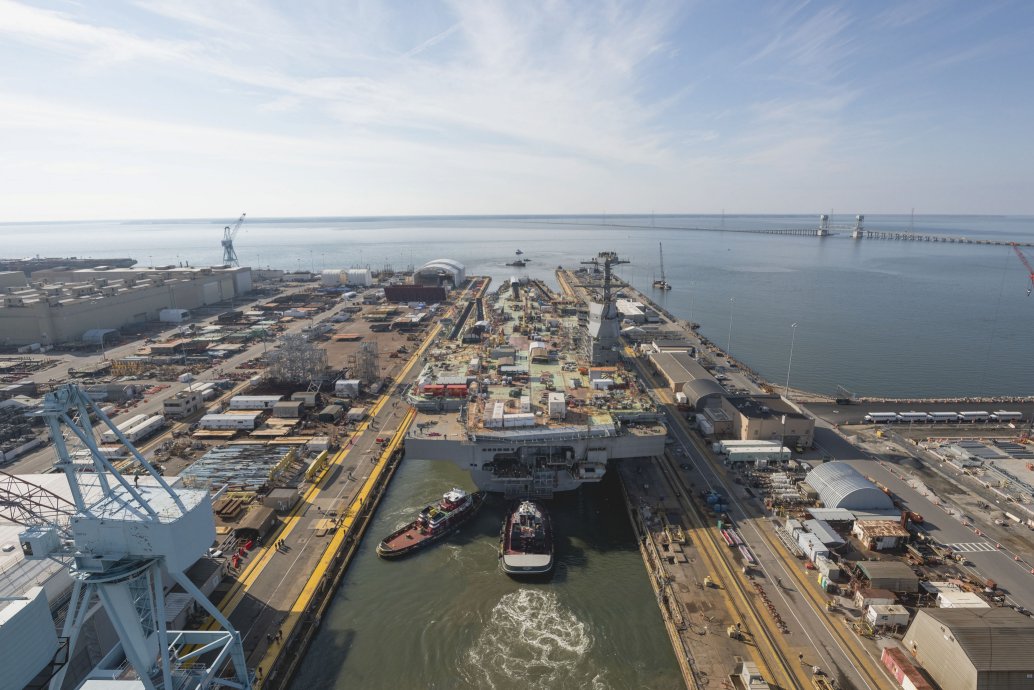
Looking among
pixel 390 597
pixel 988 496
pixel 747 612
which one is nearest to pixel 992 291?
pixel 988 496

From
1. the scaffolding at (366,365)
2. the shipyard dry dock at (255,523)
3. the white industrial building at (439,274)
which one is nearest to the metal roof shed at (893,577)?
the shipyard dry dock at (255,523)

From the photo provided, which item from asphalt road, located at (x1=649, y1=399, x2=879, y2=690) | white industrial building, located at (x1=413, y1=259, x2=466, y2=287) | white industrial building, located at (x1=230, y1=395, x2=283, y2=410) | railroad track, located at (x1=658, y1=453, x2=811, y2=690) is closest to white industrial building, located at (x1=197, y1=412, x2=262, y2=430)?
white industrial building, located at (x1=230, y1=395, x2=283, y2=410)

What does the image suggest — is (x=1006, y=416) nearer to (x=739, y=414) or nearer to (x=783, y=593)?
(x=739, y=414)

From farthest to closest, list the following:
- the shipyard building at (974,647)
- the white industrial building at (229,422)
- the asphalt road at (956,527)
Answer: the white industrial building at (229,422), the asphalt road at (956,527), the shipyard building at (974,647)

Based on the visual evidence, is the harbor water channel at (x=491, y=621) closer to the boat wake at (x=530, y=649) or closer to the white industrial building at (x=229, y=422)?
the boat wake at (x=530, y=649)

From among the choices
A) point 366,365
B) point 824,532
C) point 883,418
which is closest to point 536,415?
point 824,532

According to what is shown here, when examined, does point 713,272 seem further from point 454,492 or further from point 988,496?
point 454,492
